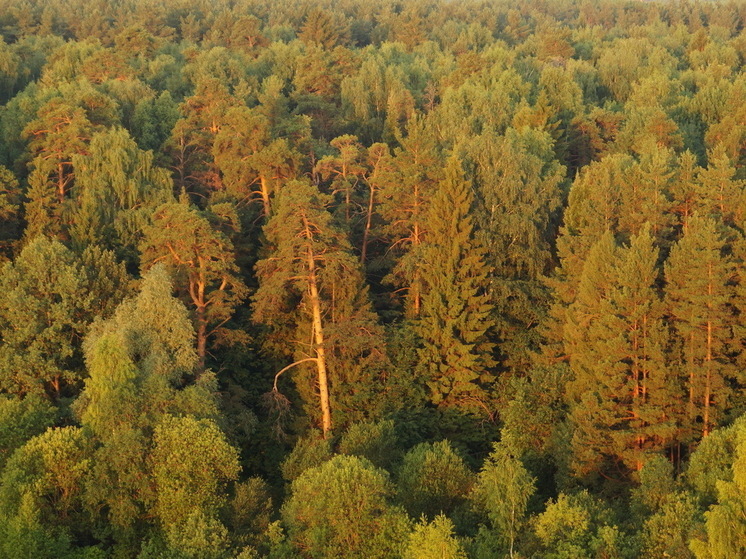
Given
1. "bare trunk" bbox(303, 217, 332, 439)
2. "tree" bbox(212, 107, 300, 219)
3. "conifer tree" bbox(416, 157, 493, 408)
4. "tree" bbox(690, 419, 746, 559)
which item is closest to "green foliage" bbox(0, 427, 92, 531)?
"bare trunk" bbox(303, 217, 332, 439)

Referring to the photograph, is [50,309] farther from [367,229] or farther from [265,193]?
[367,229]

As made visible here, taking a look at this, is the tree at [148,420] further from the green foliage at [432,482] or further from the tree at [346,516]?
the green foliage at [432,482]

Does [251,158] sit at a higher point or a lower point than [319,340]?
higher

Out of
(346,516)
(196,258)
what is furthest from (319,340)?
(346,516)

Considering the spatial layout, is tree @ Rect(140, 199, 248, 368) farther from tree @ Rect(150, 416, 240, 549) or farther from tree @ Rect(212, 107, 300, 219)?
tree @ Rect(212, 107, 300, 219)

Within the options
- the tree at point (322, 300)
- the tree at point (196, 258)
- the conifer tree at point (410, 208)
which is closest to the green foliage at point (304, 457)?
the tree at point (322, 300)

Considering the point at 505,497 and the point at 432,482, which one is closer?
the point at 505,497

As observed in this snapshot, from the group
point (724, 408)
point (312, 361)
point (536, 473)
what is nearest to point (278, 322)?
point (312, 361)
